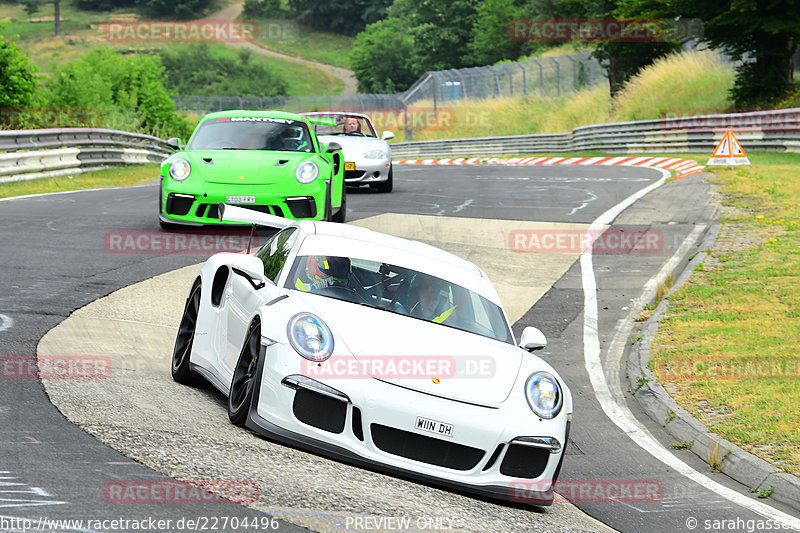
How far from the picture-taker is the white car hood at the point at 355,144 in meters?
20.6

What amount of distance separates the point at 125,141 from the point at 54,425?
23.9 metres

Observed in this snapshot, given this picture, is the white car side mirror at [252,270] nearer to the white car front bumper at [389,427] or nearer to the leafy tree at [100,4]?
the white car front bumper at [389,427]

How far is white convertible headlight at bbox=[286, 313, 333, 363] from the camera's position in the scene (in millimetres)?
5672

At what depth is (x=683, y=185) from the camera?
21938mm

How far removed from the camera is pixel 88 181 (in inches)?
933

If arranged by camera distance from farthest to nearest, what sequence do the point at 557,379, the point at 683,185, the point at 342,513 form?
the point at 683,185 < the point at 557,379 < the point at 342,513

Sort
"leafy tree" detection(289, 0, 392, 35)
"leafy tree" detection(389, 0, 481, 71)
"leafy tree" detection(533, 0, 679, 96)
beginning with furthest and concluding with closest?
1. "leafy tree" detection(289, 0, 392, 35)
2. "leafy tree" detection(389, 0, 481, 71)
3. "leafy tree" detection(533, 0, 679, 96)

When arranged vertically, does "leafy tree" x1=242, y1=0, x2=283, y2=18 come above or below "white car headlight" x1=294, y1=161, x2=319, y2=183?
above

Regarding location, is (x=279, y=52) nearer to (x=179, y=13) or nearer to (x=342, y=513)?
(x=179, y=13)

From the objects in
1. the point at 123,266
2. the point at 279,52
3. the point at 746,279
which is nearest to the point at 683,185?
the point at 746,279

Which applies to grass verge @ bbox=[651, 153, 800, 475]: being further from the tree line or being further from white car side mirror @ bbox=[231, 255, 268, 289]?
the tree line

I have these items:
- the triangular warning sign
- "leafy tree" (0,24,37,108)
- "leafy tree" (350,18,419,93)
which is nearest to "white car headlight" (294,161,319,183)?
the triangular warning sign

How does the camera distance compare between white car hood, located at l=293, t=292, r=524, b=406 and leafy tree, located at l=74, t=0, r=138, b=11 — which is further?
leafy tree, located at l=74, t=0, r=138, b=11

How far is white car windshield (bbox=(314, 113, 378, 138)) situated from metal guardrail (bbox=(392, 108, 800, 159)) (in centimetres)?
1281
